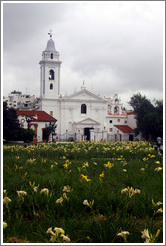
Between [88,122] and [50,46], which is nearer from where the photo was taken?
[88,122]

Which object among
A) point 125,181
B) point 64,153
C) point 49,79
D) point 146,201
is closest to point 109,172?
point 125,181

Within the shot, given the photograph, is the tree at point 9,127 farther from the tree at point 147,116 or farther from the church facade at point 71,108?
the tree at point 147,116

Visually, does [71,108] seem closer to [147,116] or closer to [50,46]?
[50,46]

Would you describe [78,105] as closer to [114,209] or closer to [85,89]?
[85,89]

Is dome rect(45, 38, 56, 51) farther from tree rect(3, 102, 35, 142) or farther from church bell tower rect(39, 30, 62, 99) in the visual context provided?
→ tree rect(3, 102, 35, 142)

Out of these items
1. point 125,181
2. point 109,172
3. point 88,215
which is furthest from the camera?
point 109,172

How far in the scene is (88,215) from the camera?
3564 mm

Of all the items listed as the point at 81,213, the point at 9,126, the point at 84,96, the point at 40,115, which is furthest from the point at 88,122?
the point at 81,213

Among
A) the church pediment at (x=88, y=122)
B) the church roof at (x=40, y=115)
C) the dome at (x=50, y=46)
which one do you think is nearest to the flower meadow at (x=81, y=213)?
the church roof at (x=40, y=115)

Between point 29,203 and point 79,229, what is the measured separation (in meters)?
0.86

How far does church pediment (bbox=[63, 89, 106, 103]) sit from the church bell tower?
2.62 m

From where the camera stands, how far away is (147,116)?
47.5 m

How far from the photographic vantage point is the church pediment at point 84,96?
52.8m

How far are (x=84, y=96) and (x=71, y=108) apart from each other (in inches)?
132
